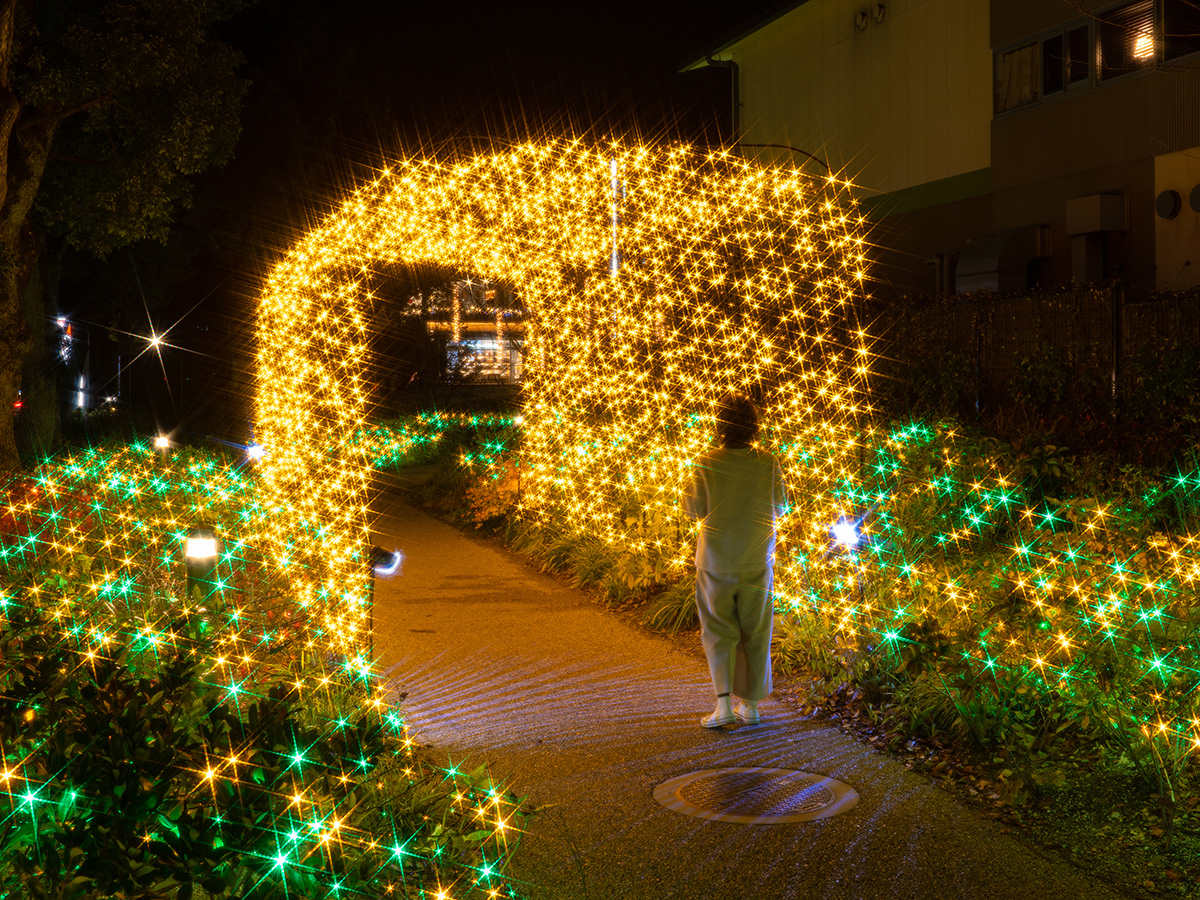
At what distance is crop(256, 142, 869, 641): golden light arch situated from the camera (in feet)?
28.0

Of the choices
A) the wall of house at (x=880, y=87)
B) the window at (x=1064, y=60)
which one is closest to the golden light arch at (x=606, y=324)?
the wall of house at (x=880, y=87)

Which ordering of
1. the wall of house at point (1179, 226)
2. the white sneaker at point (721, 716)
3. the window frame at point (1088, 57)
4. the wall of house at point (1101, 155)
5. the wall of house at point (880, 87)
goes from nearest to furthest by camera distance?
the white sneaker at point (721, 716), the wall of house at point (1179, 226), the window frame at point (1088, 57), the wall of house at point (1101, 155), the wall of house at point (880, 87)

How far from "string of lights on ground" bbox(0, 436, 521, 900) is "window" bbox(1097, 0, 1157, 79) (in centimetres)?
1647

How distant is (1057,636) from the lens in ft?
17.7

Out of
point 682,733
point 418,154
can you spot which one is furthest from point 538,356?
point 682,733

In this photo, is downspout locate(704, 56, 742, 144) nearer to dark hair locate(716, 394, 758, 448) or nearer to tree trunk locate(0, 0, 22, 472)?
tree trunk locate(0, 0, 22, 472)

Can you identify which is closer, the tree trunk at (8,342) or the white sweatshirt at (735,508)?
the white sweatshirt at (735,508)

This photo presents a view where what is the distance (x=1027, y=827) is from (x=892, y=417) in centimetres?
939

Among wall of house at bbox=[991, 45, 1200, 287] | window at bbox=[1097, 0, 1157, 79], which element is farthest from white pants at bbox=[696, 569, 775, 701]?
window at bbox=[1097, 0, 1157, 79]

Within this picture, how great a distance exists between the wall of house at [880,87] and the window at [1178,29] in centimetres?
403

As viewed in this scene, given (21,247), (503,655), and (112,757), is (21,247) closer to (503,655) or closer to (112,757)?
A: (503,655)

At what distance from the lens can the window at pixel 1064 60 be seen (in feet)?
62.1

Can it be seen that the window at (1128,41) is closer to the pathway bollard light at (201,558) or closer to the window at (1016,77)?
the window at (1016,77)

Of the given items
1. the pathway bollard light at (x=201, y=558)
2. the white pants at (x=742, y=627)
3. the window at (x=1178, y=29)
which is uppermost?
the window at (x=1178, y=29)
